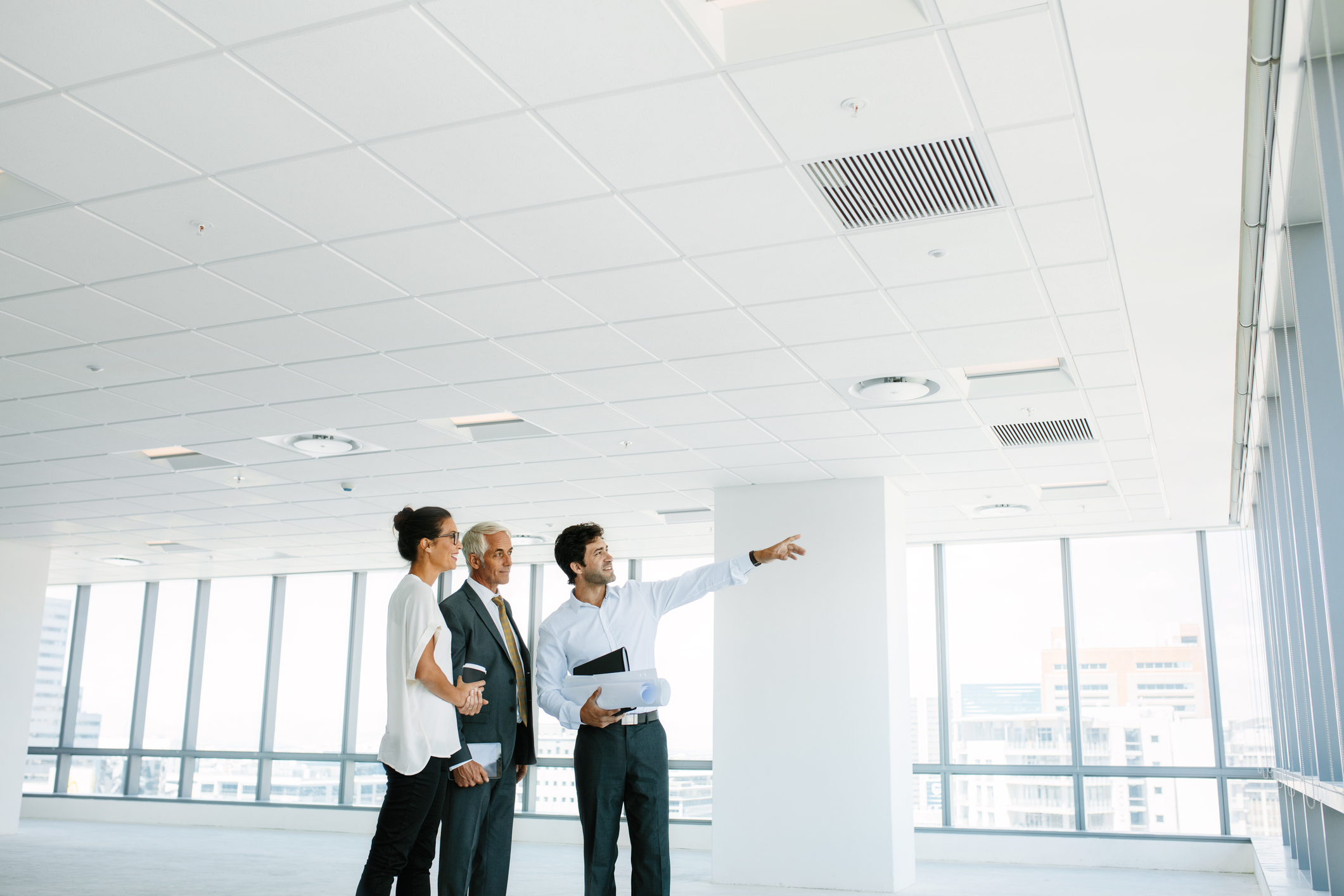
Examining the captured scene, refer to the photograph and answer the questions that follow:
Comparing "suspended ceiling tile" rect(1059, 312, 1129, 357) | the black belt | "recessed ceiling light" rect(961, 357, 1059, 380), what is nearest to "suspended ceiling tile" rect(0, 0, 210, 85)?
the black belt

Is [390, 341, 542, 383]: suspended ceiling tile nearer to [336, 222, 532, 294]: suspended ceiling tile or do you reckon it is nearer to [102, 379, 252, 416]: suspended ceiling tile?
[336, 222, 532, 294]: suspended ceiling tile

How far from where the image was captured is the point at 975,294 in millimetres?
5008

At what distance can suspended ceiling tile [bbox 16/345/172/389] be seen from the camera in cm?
590

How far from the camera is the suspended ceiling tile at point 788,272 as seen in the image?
460 centimetres

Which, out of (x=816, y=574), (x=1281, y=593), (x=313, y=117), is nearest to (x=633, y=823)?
(x=313, y=117)

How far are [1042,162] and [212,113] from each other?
→ 2.85m

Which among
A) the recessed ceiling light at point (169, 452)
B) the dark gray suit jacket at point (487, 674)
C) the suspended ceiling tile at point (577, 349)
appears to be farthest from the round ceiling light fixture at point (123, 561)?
the dark gray suit jacket at point (487, 674)

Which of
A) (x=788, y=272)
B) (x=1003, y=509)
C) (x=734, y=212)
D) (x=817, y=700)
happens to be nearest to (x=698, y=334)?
(x=788, y=272)

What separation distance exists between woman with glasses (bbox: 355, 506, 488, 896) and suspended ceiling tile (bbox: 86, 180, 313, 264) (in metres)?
1.68

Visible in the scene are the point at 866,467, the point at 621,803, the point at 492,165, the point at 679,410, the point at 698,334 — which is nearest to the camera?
the point at 621,803

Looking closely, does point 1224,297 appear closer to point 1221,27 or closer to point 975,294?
point 975,294

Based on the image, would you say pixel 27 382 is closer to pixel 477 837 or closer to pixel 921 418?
pixel 477 837

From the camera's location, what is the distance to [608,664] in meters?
3.70

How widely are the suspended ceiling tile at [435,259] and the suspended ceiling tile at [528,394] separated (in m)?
1.38
